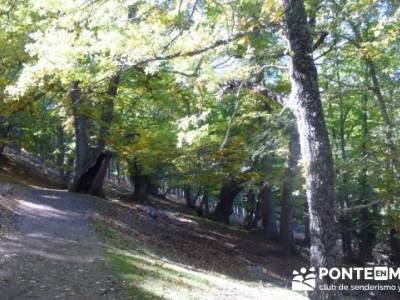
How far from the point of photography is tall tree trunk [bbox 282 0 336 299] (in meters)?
5.70

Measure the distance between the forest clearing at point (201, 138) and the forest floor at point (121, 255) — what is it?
0.07 meters

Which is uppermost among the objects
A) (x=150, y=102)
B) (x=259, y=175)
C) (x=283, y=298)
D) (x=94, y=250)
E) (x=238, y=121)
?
(x=150, y=102)

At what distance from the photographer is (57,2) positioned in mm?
6781

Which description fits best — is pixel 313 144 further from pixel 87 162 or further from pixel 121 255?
pixel 87 162

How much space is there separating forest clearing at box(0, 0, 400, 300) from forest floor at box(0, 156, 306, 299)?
0.22 feet

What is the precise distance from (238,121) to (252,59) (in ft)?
12.6

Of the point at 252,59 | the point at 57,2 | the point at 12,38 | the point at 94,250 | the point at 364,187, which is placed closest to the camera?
the point at 57,2

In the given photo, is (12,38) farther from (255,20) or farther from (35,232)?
(255,20)

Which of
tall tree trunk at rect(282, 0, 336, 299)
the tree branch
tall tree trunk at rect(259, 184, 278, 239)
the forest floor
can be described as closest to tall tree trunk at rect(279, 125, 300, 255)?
the forest floor

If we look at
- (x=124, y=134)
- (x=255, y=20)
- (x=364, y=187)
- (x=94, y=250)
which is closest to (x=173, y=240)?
(x=124, y=134)

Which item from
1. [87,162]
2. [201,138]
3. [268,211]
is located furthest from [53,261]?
[268,211]

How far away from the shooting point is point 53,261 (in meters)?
9.70

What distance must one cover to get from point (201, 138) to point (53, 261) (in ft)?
14.2

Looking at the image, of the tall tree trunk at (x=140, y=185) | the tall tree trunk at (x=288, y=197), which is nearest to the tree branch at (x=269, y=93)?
the tall tree trunk at (x=288, y=197)
